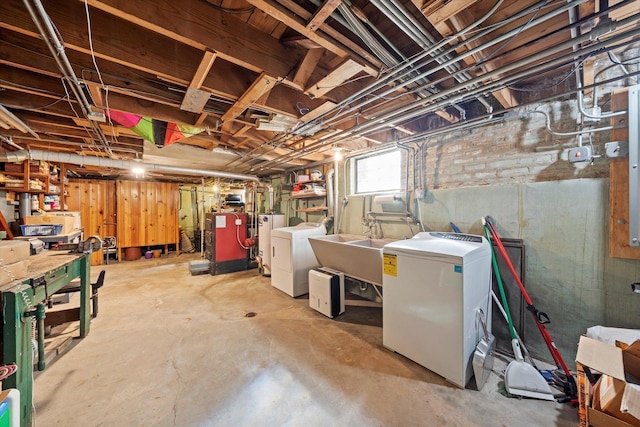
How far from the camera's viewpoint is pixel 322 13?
1.16 meters

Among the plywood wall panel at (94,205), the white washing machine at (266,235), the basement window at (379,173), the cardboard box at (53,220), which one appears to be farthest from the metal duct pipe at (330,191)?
the plywood wall panel at (94,205)

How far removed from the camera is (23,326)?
1430 millimetres

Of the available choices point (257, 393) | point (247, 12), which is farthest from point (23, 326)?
point (247, 12)

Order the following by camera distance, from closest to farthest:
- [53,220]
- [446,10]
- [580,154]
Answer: [446,10], [580,154], [53,220]

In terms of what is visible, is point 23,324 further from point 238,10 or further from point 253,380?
point 238,10

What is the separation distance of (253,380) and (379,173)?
9.80ft

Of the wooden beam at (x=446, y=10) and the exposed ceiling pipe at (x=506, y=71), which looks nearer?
the wooden beam at (x=446, y=10)

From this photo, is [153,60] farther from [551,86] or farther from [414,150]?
[551,86]

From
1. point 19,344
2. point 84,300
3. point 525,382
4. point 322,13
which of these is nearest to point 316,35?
point 322,13

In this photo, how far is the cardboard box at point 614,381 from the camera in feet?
3.59

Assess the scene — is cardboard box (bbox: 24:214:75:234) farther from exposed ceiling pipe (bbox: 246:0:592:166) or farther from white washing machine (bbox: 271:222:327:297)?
exposed ceiling pipe (bbox: 246:0:592:166)

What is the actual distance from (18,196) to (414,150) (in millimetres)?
6111

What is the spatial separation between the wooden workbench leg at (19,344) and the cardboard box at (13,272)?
0.35 feet

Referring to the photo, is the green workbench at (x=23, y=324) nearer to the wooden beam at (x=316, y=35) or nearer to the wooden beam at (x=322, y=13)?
the wooden beam at (x=316, y=35)
